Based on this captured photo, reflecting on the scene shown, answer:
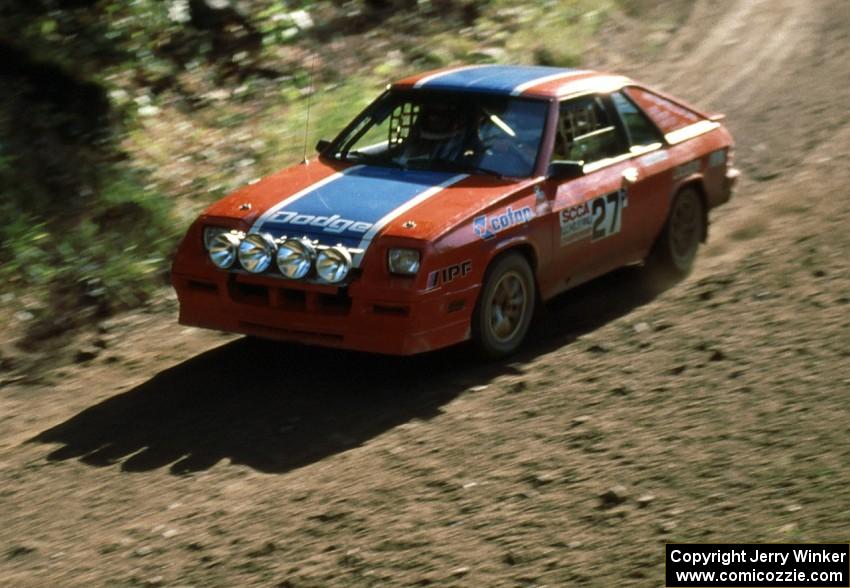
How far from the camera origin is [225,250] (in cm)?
720

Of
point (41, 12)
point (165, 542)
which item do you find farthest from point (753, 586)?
point (41, 12)

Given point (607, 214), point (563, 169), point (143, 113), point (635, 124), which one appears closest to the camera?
point (563, 169)

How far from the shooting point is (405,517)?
5.53 meters

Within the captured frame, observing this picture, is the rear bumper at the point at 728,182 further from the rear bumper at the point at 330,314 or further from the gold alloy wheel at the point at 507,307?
the rear bumper at the point at 330,314

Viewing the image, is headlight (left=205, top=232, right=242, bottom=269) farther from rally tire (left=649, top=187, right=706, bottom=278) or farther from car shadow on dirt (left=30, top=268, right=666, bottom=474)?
rally tire (left=649, top=187, right=706, bottom=278)

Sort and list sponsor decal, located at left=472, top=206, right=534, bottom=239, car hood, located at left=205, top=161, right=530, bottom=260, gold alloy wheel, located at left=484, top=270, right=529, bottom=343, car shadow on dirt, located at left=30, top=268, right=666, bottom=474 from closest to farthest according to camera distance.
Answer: car shadow on dirt, located at left=30, top=268, right=666, bottom=474 → car hood, located at left=205, top=161, right=530, bottom=260 → sponsor decal, located at left=472, top=206, right=534, bottom=239 → gold alloy wheel, located at left=484, top=270, right=529, bottom=343

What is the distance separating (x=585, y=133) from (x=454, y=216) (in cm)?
149

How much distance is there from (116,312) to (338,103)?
4033 millimetres

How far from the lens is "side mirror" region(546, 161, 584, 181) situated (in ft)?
25.1

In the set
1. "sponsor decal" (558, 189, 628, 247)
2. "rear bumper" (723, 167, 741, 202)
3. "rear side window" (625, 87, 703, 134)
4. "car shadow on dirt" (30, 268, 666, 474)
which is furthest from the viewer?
"rear bumper" (723, 167, 741, 202)

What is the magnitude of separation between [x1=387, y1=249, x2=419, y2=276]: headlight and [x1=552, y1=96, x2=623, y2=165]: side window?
140 centimetres

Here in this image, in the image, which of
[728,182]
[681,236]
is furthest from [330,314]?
[728,182]

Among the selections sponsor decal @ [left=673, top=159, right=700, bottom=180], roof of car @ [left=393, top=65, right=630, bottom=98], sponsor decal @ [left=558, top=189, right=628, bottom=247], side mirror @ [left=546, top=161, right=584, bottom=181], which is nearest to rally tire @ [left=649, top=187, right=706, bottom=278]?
sponsor decal @ [left=673, top=159, right=700, bottom=180]

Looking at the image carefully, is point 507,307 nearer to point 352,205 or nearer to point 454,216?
point 454,216
